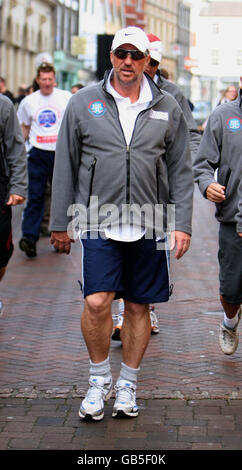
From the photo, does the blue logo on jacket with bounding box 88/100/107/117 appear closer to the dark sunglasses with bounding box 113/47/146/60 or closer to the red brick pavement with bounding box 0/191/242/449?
the dark sunglasses with bounding box 113/47/146/60

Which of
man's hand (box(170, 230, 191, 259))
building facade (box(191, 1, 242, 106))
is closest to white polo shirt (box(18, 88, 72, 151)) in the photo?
man's hand (box(170, 230, 191, 259))

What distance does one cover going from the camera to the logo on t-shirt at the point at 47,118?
448 inches

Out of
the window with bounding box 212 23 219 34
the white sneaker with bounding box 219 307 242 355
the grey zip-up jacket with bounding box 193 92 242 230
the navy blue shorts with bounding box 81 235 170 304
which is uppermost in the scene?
Result: the grey zip-up jacket with bounding box 193 92 242 230

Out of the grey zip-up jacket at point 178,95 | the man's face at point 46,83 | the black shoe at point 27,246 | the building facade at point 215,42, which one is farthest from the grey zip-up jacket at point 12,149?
the building facade at point 215,42

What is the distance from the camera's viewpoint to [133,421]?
5188mm

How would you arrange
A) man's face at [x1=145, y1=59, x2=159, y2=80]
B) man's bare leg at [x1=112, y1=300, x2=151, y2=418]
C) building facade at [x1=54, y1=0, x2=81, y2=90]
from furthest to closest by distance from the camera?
building facade at [x1=54, y1=0, x2=81, y2=90], man's face at [x1=145, y1=59, x2=159, y2=80], man's bare leg at [x1=112, y1=300, x2=151, y2=418]

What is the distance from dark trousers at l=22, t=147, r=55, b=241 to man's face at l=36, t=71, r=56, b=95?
2.20ft

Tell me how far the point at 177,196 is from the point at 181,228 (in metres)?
0.18

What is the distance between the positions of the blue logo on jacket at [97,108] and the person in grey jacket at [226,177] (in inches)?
44.1

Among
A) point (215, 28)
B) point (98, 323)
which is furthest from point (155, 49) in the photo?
point (215, 28)

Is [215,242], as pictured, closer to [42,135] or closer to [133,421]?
[42,135]

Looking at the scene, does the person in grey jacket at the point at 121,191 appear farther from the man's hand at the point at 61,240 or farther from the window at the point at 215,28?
the window at the point at 215,28

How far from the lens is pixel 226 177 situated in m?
6.13

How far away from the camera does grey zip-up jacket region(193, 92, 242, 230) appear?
239 inches
